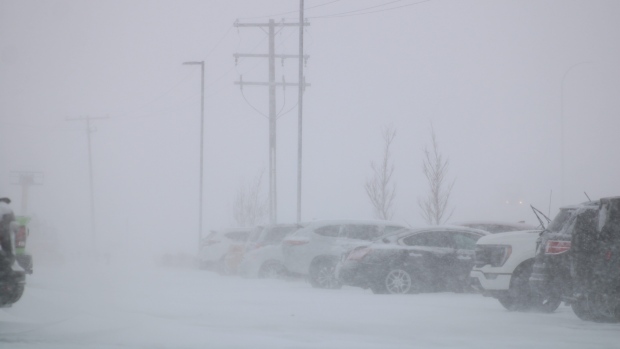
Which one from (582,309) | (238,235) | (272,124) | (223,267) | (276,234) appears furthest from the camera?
(272,124)

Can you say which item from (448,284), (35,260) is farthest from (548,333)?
(35,260)

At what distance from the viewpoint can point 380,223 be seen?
21.4 m

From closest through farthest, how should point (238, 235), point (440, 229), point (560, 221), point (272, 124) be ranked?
point (560, 221)
point (440, 229)
point (238, 235)
point (272, 124)

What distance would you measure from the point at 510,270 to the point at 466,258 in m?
3.77

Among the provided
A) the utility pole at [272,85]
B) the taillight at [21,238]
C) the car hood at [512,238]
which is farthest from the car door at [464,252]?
the utility pole at [272,85]

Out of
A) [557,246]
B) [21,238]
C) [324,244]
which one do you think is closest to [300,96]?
[324,244]

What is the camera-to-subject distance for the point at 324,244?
21.0m

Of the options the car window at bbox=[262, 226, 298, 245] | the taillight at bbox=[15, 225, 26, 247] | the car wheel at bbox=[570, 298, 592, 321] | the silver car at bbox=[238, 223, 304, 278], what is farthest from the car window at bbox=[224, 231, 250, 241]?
the taillight at bbox=[15, 225, 26, 247]

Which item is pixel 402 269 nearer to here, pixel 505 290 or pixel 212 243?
pixel 505 290

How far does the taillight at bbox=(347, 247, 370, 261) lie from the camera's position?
1805 cm

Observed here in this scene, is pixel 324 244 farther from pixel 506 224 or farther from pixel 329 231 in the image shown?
pixel 506 224

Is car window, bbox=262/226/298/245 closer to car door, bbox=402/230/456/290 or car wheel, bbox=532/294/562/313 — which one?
car door, bbox=402/230/456/290

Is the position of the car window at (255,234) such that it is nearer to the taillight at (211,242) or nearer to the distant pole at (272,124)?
the taillight at (211,242)

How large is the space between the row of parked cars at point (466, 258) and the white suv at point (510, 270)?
0.02 meters
